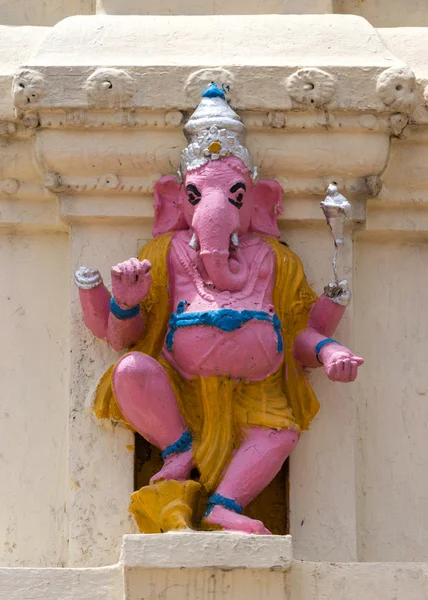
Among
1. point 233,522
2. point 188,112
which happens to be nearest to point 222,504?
point 233,522

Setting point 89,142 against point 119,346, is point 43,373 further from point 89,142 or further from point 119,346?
point 89,142

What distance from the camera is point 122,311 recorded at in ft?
18.9

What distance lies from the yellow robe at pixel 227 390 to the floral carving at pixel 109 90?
1.46 ft

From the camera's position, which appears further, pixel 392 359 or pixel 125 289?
pixel 392 359

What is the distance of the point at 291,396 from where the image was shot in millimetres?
5906

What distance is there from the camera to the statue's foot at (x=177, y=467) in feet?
18.7

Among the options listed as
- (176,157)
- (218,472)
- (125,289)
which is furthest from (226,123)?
(218,472)

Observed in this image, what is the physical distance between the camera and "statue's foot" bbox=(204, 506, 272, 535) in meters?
5.52

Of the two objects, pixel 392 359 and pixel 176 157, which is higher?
pixel 176 157

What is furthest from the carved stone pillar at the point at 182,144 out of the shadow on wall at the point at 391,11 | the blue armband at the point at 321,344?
the shadow on wall at the point at 391,11

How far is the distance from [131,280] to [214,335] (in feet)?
0.96

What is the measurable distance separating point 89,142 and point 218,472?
111 centimetres

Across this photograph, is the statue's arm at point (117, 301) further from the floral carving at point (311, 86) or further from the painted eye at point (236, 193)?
the floral carving at point (311, 86)

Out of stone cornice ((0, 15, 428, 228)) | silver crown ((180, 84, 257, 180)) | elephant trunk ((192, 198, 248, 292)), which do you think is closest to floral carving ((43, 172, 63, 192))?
stone cornice ((0, 15, 428, 228))
